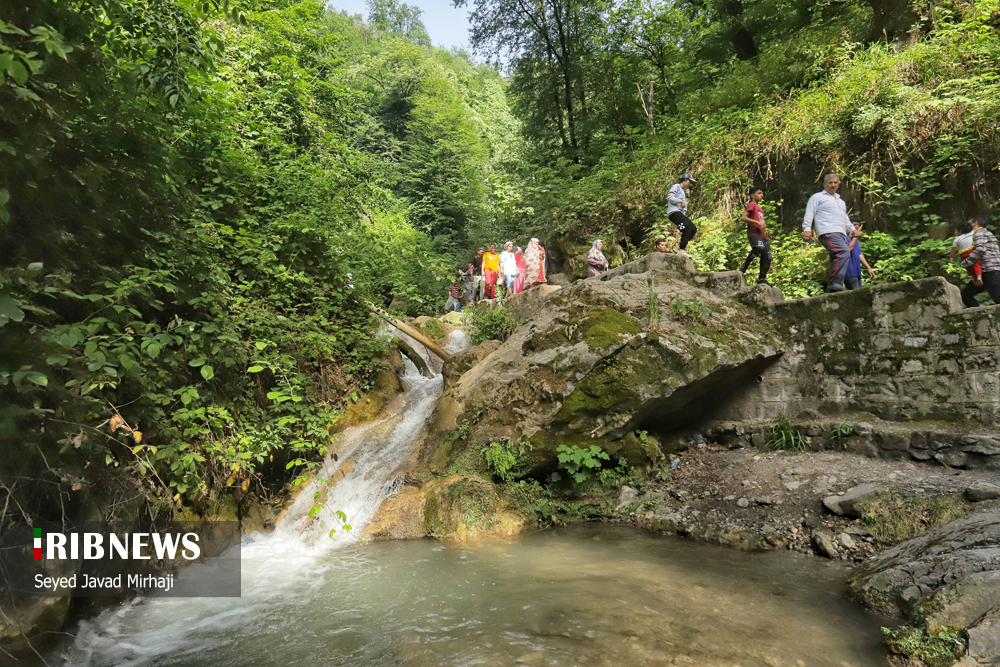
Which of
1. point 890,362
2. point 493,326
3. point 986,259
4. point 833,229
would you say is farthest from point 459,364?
point 986,259

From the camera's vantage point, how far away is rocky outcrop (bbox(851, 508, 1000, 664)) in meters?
3.34

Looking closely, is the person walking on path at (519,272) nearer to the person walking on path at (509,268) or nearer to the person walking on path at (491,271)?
the person walking on path at (509,268)

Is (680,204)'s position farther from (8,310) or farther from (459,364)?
(8,310)

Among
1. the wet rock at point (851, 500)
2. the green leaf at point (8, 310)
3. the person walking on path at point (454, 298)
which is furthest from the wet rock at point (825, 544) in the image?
the person walking on path at point (454, 298)

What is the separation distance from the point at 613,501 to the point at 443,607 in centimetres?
335

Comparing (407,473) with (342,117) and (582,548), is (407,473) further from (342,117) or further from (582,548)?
(342,117)

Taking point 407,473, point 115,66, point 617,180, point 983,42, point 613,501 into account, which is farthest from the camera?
point 617,180

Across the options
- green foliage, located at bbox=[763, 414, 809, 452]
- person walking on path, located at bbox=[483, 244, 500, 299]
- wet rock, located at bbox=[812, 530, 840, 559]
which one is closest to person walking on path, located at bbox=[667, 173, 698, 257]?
green foliage, located at bbox=[763, 414, 809, 452]

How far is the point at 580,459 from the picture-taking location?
7.05 metres

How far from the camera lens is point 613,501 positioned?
7.16 meters

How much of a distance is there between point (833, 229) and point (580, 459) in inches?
202

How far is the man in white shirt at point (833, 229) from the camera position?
24.5 ft

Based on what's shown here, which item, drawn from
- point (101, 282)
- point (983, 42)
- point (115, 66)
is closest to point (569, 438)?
point (101, 282)

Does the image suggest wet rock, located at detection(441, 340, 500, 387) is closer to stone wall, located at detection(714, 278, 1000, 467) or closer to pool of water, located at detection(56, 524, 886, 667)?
pool of water, located at detection(56, 524, 886, 667)
